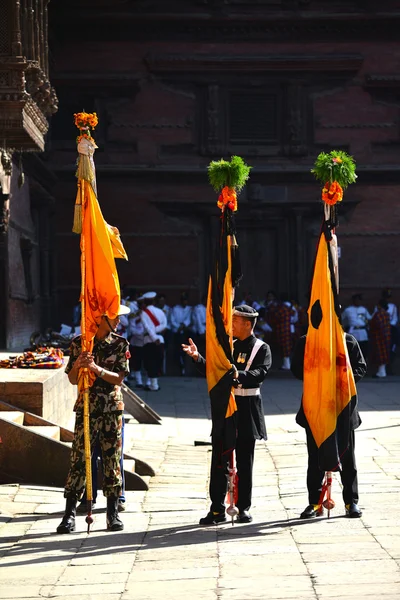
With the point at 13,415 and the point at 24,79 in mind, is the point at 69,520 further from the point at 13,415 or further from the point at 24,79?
the point at 24,79

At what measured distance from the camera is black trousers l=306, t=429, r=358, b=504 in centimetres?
863

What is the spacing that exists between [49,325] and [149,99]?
5897mm

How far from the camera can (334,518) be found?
860cm

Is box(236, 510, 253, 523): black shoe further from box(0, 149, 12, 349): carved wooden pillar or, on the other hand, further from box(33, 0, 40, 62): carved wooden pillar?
box(0, 149, 12, 349): carved wooden pillar

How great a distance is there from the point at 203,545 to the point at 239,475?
115cm

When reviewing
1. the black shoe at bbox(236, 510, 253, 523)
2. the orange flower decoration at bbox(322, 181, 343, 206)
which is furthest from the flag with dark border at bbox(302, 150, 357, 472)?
the black shoe at bbox(236, 510, 253, 523)

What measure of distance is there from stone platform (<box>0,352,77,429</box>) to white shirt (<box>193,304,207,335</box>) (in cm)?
1179

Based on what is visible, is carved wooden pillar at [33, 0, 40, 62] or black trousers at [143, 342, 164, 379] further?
black trousers at [143, 342, 164, 379]

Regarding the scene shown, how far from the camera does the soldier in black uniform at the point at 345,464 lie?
8.62m

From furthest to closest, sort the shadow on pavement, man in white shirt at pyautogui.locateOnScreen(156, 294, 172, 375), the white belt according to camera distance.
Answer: man in white shirt at pyautogui.locateOnScreen(156, 294, 172, 375) < the white belt < the shadow on pavement

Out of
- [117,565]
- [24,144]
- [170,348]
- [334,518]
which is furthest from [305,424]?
[170,348]

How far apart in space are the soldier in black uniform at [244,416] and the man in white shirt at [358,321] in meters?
16.1

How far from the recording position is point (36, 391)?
37.3 ft

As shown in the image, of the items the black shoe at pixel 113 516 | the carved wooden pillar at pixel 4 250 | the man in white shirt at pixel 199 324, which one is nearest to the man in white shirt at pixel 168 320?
the man in white shirt at pixel 199 324
